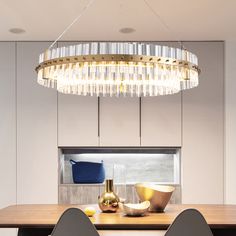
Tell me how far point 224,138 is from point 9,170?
249 centimetres

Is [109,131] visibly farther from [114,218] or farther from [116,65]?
[116,65]

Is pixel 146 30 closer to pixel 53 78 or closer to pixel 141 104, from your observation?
pixel 141 104

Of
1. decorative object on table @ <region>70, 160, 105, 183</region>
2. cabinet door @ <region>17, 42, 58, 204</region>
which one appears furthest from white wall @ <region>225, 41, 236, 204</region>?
cabinet door @ <region>17, 42, 58, 204</region>

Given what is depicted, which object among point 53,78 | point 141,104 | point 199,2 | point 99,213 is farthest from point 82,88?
point 141,104

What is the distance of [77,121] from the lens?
4520mm

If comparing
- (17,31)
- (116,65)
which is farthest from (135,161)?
(116,65)

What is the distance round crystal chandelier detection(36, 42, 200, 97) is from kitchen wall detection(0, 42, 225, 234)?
1.62m

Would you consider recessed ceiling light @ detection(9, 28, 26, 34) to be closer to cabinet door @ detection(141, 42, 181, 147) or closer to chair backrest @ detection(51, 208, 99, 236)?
cabinet door @ detection(141, 42, 181, 147)

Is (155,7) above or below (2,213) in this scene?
above

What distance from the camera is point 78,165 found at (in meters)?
4.55

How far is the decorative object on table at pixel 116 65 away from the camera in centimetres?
223

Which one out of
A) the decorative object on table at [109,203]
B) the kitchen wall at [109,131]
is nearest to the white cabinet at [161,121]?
the kitchen wall at [109,131]

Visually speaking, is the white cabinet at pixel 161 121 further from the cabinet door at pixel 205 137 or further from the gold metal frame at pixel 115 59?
the gold metal frame at pixel 115 59

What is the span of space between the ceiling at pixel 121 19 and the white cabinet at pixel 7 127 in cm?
27
